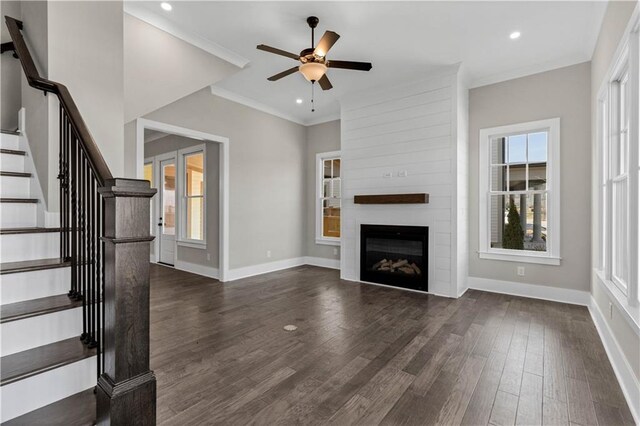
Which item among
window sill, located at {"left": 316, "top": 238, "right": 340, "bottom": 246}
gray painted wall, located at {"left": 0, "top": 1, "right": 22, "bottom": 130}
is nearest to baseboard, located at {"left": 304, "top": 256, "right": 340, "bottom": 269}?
window sill, located at {"left": 316, "top": 238, "right": 340, "bottom": 246}

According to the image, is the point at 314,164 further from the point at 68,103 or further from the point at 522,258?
the point at 68,103

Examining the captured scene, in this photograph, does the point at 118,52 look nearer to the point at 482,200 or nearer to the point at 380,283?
the point at 380,283

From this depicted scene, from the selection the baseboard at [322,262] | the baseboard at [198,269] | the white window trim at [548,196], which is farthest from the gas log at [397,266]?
the baseboard at [198,269]

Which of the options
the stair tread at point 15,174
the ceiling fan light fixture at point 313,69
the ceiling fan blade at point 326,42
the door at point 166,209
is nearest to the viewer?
the stair tread at point 15,174

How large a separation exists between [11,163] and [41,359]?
1730 millimetres

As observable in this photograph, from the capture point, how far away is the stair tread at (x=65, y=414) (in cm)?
136

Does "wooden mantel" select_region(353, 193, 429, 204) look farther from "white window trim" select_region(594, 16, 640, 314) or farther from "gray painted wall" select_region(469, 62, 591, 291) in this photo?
"white window trim" select_region(594, 16, 640, 314)

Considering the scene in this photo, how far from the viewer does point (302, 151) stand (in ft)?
22.4

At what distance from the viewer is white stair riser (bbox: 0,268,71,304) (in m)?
1.70

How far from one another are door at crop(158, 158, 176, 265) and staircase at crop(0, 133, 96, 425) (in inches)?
182

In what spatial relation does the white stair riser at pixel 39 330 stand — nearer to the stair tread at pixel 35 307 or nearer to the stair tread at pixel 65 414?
the stair tread at pixel 35 307

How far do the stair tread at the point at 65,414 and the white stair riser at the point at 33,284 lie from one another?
0.68 metres

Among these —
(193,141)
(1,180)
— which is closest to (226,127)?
(193,141)

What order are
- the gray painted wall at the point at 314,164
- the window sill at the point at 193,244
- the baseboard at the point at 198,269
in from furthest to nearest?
the gray painted wall at the point at 314,164
the window sill at the point at 193,244
the baseboard at the point at 198,269
